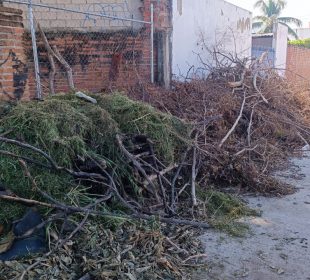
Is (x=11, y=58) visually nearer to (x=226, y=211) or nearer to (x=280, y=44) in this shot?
(x=226, y=211)

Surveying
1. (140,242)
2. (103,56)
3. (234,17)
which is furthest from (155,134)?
(234,17)

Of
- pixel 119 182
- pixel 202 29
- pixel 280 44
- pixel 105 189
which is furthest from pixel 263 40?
pixel 105 189

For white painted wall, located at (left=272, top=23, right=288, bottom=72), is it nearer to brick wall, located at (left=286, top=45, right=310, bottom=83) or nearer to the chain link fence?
brick wall, located at (left=286, top=45, right=310, bottom=83)

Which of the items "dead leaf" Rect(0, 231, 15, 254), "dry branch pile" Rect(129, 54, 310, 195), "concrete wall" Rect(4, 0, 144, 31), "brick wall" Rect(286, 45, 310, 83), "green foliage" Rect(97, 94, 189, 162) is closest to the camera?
"dead leaf" Rect(0, 231, 15, 254)

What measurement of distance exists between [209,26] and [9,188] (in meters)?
8.14

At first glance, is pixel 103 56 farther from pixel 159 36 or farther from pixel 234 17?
pixel 234 17

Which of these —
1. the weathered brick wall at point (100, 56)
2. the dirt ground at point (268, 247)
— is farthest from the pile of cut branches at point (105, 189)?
the weathered brick wall at point (100, 56)

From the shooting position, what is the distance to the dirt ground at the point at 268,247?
2.98 meters

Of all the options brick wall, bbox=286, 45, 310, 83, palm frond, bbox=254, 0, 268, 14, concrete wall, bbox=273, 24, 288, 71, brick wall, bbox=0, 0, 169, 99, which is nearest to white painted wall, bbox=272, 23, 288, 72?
concrete wall, bbox=273, 24, 288, 71

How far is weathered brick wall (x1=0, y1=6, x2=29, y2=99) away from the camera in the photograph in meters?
4.61

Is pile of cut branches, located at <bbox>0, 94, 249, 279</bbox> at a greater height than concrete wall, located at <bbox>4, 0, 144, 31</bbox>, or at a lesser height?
lesser

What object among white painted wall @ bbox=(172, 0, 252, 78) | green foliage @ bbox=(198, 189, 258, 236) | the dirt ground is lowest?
the dirt ground

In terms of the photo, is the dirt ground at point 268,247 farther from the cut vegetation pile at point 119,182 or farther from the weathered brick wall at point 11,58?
the weathered brick wall at point 11,58

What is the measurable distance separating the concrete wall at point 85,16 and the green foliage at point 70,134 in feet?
11.4
